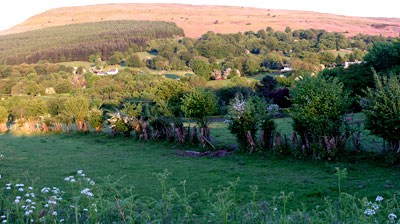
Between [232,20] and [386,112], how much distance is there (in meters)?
160

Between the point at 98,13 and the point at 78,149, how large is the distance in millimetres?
191290

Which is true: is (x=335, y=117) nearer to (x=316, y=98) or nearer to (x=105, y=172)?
(x=316, y=98)

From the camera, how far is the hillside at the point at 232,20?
446 ft

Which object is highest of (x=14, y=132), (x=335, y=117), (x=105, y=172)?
(x=335, y=117)

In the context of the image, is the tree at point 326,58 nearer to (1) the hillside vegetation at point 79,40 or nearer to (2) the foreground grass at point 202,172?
(1) the hillside vegetation at point 79,40

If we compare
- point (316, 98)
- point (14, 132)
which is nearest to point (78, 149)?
point (316, 98)

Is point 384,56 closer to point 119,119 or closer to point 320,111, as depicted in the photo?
point 320,111

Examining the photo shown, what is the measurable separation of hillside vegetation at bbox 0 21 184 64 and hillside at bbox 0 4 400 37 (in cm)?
1395

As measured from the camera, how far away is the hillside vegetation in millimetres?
123625

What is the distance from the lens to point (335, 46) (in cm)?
11438

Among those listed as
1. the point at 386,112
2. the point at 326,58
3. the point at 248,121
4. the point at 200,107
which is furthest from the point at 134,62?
the point at 386,112

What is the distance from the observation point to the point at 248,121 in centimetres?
1781

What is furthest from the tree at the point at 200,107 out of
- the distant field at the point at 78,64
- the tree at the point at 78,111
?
the distant field at the point at 78,64

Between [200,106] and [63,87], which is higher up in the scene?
[200,106]
